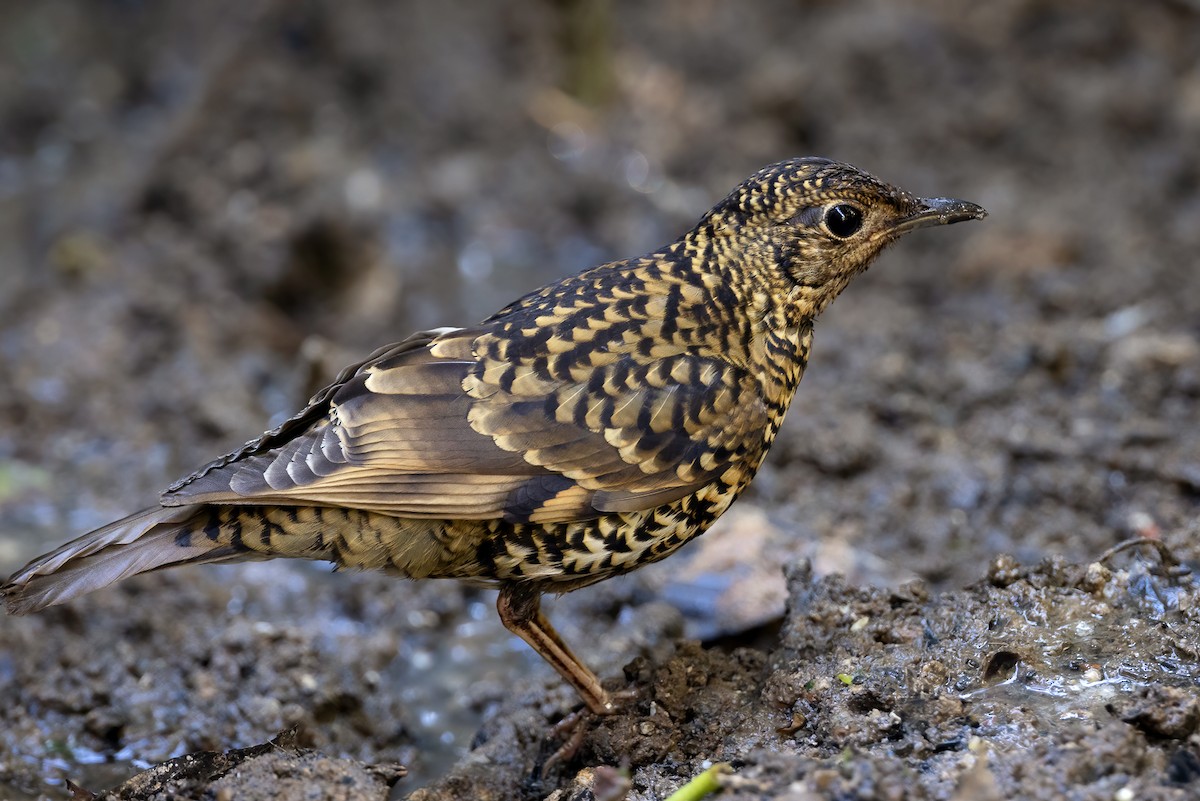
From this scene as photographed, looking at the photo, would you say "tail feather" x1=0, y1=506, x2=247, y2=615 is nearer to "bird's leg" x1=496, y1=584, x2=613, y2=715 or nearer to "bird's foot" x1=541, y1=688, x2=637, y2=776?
"bird's leg" x1=496, y1=584, x2=613, y2=715

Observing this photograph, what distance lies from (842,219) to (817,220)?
8 cm

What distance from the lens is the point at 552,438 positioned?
150 inches

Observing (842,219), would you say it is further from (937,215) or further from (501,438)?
(501,438)

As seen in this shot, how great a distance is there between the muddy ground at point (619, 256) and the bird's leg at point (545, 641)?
15 cm

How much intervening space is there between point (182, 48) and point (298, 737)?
7451 millimetres

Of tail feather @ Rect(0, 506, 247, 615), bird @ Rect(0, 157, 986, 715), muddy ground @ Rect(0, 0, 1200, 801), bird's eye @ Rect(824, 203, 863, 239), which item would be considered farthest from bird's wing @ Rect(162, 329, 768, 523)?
muddy ground @ Rect(0, 0, 1200, 801)

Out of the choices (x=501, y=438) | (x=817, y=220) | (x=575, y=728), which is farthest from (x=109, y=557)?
(x=817, y=220)

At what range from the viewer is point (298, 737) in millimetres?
4172

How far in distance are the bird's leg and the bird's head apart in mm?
1255

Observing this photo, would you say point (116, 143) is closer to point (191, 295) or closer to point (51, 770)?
point (191, 295)

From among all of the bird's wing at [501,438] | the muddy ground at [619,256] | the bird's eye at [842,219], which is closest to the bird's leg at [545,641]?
the muddy ground at [619,256]

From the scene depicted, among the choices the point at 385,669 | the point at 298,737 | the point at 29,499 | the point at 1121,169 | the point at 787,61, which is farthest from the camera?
the point at 787,61

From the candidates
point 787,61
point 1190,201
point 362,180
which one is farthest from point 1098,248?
point 362,180

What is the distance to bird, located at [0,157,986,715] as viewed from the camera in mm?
3707
